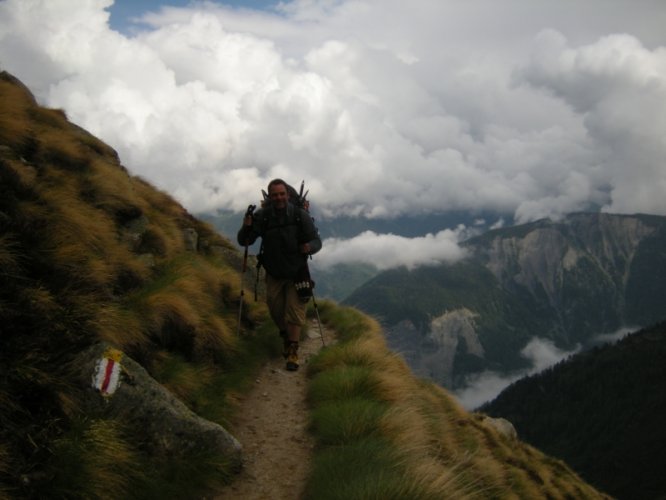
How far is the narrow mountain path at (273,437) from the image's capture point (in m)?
6.94

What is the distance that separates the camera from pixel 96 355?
20.7 ft

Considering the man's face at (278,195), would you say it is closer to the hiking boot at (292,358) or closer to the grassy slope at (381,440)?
the hiking boot at (292,358)

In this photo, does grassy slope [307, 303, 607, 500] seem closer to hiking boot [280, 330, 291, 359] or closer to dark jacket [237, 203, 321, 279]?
hiking boot [280, 330, 291, 359]

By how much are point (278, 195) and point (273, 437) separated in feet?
19.5

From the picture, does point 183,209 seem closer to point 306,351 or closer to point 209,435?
point 306,351

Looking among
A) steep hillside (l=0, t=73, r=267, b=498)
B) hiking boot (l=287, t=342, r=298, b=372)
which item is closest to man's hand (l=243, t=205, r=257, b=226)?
steep hillside (l=0, t=73, r=267, b=498)

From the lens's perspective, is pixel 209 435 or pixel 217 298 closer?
pixel 209 435

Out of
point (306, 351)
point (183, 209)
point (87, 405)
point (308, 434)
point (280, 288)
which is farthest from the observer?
point (183, 209)

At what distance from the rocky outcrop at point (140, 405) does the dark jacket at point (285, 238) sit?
5611mm

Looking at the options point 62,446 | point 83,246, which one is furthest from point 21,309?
point 83,246

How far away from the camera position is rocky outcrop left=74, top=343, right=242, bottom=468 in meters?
6.13

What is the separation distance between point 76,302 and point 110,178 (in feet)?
27.2

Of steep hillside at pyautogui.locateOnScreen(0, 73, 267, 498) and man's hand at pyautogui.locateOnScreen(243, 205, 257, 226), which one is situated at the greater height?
man's hand at pyautogui.locateOnScreen(243, 205, 257, 226)

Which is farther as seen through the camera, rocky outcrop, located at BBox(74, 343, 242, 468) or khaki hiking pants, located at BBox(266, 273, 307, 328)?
khaki hiking pants, located at BBox(266, 273, 307, 328)
